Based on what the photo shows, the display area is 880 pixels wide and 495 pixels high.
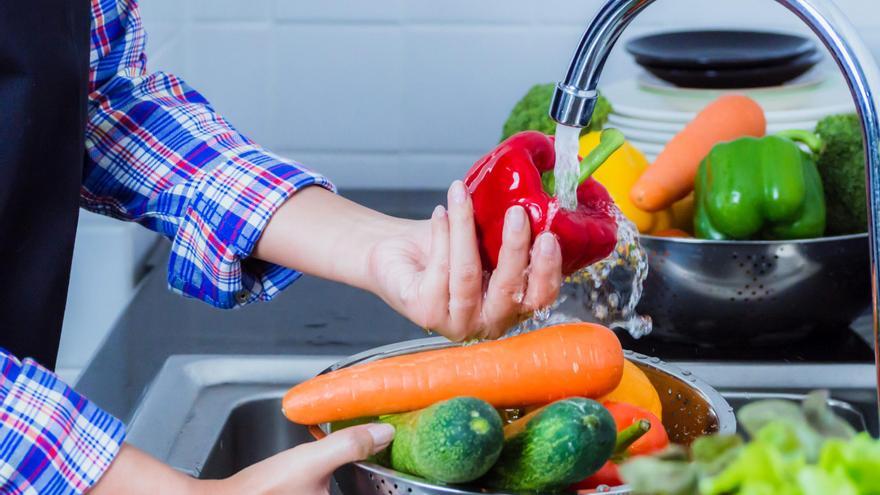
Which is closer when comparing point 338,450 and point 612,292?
point 338,450

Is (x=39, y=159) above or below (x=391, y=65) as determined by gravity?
above

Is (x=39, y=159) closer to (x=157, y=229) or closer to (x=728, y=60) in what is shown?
(x=157, y=229)

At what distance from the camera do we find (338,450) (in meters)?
0.73

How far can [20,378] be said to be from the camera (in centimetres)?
71

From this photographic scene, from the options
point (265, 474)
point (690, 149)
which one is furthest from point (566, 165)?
point (690, 149)

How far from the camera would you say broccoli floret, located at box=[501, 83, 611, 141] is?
153cm

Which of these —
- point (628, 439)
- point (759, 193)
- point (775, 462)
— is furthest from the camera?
point (759, 193)

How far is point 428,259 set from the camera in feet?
2.94

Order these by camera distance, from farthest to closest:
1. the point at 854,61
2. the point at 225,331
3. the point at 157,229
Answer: the point at 225,331 → the point at 157,229 → the point at 854,61

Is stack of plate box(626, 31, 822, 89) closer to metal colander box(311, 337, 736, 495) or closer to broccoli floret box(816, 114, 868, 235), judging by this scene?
broccoli floret box(816, 114, 868, 235)

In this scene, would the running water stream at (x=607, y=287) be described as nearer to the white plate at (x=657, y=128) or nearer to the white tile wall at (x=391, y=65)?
the white plate at (x=657, y=128)

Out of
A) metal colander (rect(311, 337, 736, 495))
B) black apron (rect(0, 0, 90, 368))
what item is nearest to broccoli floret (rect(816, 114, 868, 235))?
metal colander (rect(311, 337, 736, 495))

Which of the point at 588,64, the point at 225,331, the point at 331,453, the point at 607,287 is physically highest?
the point at 588,64

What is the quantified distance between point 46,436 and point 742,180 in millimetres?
715
